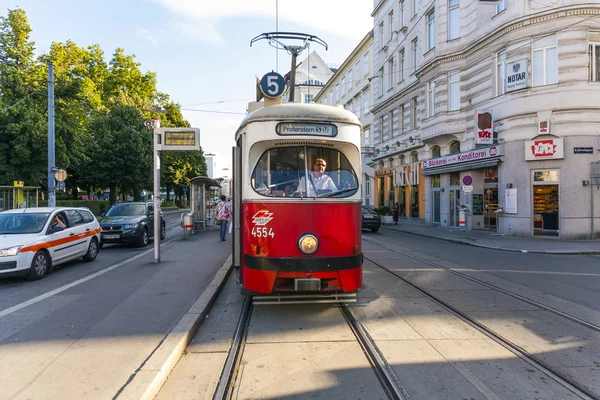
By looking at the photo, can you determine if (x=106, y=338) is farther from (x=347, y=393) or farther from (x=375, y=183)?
(x=375, y=183)

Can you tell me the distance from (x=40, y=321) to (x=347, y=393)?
4.43 metres

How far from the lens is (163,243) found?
51.2 feet

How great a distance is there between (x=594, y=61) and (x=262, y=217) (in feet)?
60.1

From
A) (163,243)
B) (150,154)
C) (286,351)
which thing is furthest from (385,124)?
(286,351)

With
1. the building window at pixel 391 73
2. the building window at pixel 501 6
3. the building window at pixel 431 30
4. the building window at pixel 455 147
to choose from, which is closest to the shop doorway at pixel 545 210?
the building window at pixel 455 147

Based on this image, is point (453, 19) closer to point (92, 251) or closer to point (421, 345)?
point (92, 251)

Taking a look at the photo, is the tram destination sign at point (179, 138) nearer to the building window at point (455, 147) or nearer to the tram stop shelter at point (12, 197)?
the tram stop shelter at point (12, 197)

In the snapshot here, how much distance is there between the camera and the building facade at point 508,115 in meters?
17.0

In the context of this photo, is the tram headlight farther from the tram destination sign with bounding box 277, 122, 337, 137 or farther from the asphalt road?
the asphalt road

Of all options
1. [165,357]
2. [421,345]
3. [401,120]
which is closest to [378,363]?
[421,345]

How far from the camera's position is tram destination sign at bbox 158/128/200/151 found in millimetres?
10453

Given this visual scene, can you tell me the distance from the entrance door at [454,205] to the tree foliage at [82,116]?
23031 mm

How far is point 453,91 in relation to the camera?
76.7ft

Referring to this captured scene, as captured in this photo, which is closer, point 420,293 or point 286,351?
point 286,351
